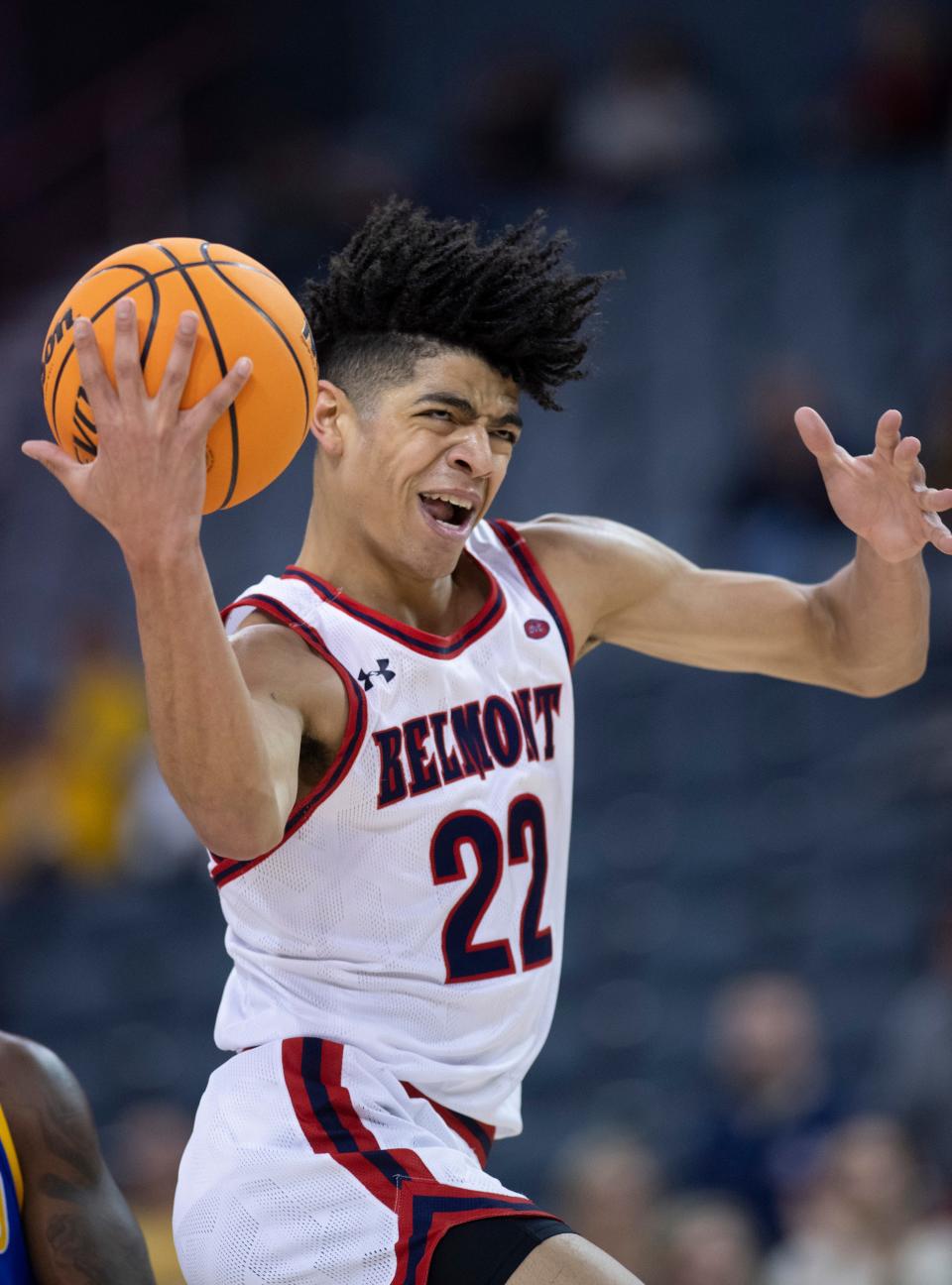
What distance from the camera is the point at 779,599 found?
4332 mm

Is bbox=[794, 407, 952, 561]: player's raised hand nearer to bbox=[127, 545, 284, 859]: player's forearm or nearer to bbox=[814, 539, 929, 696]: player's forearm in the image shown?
bbox=[814, 539, 929, 696]: player's forearm

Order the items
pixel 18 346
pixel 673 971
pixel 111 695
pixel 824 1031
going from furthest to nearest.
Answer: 1. pixel 18 346
2. pixel 111 695
3. pixel 673 971
4. pixel 824 1031

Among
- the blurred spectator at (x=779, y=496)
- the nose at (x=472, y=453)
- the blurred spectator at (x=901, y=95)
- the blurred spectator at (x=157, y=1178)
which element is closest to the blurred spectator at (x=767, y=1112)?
the blurred spectator at (x=157, y=1178)

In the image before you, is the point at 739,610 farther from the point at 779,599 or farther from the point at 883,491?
the point at 883,491

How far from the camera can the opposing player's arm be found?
13.7 ft

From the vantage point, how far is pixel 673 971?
30.3 feet

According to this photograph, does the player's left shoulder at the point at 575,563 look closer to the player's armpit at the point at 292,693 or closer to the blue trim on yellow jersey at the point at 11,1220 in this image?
the player's armpit at the point at 292,693

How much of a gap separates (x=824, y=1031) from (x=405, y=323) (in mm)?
5595

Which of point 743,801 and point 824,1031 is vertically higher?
point 743,801

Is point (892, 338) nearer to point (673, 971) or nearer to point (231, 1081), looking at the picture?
point (673, 971)

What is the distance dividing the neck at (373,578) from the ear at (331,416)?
0.13 meters

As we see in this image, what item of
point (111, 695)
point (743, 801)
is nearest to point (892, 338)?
point (743, 801)

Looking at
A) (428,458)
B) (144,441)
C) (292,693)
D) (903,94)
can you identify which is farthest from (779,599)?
(903,94)

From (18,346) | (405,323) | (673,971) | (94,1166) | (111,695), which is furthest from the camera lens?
(18,346)
